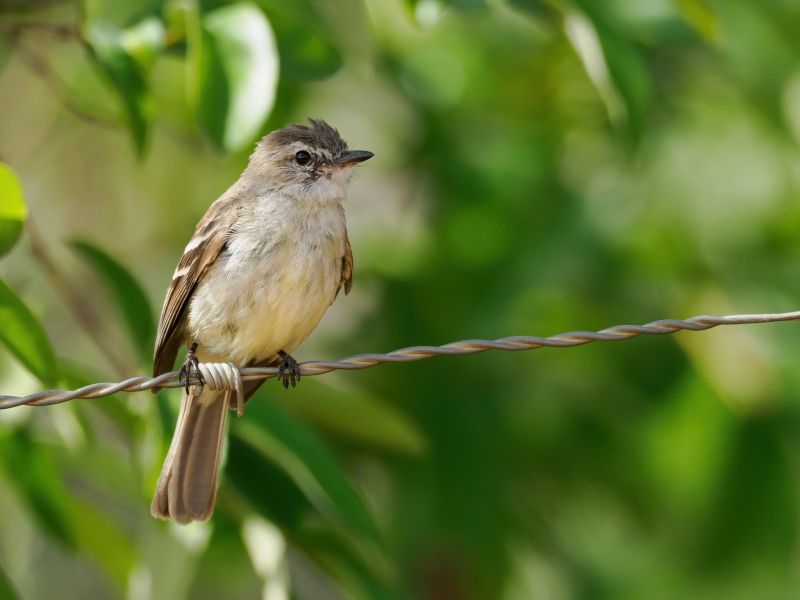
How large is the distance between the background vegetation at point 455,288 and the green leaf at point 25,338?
0.03 feet

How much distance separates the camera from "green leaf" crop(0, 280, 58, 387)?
3.26 m

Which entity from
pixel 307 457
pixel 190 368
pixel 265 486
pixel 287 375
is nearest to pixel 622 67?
pixel 287 375

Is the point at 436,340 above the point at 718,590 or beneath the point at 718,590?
above

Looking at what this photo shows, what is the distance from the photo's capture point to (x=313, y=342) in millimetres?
6570

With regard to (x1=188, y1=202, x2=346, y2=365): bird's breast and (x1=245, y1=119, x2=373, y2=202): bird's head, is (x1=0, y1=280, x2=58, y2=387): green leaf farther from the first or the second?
(x1=245, y1=119, x2=373, y2=202): bird's head

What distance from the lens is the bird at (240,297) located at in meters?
3.87

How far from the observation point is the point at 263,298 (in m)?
3.96

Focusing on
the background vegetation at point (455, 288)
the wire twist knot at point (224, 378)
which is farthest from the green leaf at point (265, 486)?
the wire twist knot at point (224, 378)

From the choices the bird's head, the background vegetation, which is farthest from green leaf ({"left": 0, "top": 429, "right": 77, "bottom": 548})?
the bird's head

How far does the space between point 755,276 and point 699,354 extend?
72cm

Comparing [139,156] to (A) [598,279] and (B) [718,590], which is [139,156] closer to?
(A) [598,279]

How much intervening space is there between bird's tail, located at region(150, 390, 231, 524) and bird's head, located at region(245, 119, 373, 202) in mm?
965

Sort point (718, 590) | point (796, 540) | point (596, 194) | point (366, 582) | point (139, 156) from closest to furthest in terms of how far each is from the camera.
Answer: point (139, 156) < point (366, 582) < point (796, 540) < point (718, 590) < point (596, 194)

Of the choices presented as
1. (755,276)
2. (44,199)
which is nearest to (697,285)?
(755,276)
